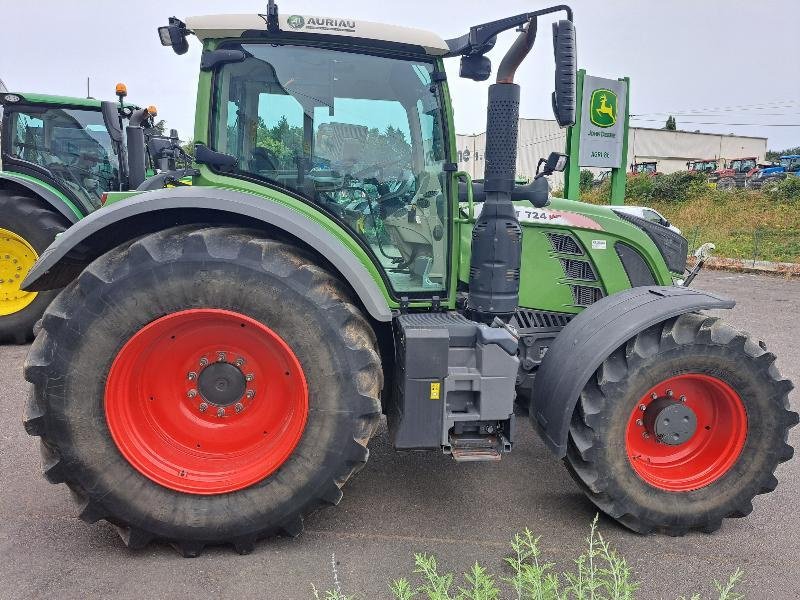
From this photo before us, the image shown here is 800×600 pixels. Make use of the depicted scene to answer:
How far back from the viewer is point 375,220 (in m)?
3.03

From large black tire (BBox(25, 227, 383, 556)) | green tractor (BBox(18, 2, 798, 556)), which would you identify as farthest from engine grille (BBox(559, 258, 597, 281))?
large black tire (BBox(25, 227, 383, 556))

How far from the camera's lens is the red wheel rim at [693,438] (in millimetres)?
3023

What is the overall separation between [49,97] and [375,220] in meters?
5.72

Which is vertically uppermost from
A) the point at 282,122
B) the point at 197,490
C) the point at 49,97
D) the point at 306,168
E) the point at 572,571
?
the point at 49,97

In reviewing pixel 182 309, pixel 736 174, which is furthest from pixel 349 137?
pixel 736 174

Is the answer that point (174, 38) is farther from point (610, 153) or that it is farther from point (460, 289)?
point (610, 153)

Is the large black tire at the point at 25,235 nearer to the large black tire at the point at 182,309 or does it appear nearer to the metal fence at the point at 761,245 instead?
the large black tire at the point at 182,309

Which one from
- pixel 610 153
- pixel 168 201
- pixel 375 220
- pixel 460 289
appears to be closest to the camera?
pixel 168 201

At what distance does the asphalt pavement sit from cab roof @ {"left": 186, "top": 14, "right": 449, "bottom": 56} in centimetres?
240

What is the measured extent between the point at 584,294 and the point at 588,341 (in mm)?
755

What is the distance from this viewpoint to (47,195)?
21.2 feet

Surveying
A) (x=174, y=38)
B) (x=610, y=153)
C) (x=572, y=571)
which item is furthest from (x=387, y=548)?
(x=610, y=153)

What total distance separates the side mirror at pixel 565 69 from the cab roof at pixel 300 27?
2.36ft

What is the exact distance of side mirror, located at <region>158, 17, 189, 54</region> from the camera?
275 centimetres
